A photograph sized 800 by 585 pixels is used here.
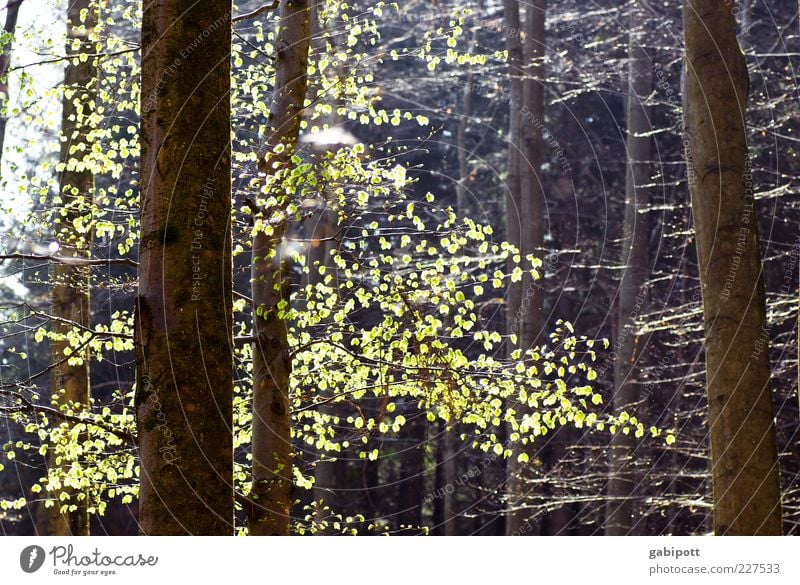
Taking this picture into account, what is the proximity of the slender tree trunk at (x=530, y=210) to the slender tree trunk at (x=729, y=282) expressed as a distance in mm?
6503

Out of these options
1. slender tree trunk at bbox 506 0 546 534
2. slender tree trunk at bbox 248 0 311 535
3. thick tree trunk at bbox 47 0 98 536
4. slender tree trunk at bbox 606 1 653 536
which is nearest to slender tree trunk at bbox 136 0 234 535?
slender tree trunk at bbox 248 0 311 535

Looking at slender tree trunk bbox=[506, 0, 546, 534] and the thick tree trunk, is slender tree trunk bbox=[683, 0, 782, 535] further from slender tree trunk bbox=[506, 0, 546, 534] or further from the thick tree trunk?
slender tree trunk bbox=[506, 0, 546, 534]

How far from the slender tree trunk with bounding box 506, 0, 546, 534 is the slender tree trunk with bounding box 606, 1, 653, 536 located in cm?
140

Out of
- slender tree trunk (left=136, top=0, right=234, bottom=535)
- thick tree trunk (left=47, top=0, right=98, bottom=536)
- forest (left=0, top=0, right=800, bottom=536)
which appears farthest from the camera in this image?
thick tree trunk (left=47, top=0, right=98, bottom=536)

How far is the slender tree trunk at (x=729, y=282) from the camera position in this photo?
5.48 m

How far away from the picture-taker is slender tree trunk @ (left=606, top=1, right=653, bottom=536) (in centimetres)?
1355

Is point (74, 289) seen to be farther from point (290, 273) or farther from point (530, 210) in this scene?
point (530, 210)

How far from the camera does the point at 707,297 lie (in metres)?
5.86

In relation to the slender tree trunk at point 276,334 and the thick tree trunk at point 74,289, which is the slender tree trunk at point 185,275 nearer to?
the slender tree trunk at point 276,334

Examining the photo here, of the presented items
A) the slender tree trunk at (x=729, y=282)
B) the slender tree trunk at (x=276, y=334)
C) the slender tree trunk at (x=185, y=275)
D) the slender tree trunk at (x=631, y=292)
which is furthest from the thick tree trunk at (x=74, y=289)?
the slender tree trunk at (x=631, y=292)

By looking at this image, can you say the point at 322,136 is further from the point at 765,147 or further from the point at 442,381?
the point at 765,147

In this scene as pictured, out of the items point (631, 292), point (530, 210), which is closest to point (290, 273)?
point (530, 210)
